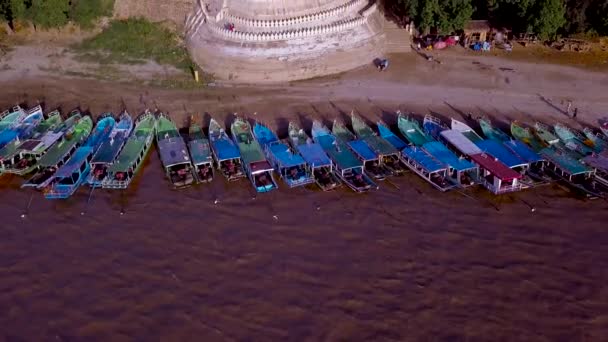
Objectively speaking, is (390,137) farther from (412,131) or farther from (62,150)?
(62,150)

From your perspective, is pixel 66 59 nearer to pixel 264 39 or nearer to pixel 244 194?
pixel 264 39

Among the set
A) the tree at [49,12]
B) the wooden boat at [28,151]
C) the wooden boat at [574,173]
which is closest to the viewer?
the wooden boat at [574,173]

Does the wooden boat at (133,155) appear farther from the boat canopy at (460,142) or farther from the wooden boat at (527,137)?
the wooden boat at (527,137)

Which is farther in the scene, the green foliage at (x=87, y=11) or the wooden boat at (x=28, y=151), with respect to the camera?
the green foliage at (x=87, y=11)

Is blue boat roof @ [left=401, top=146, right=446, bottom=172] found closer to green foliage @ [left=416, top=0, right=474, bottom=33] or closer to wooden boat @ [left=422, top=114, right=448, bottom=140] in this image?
wooden boat @ [left=422, top=114, right=448, bottom=140]

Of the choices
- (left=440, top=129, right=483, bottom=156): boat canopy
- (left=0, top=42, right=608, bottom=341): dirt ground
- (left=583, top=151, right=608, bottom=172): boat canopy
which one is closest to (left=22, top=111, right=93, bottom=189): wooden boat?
(left=0, top=42, right=608, bottom=341): dirt ground

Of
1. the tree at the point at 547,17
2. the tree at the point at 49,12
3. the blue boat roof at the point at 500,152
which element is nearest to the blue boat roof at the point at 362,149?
the blue boat roof at the point at 500,152

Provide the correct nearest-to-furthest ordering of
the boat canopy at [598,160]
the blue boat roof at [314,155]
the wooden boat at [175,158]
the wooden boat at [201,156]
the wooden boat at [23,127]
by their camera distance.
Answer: the boat canopy at [598,160] < the wooden boat at [175,158] < the blue boat roof at [314,155] < the wooden boat at [201,156] < the wooden boat at [23,127]
